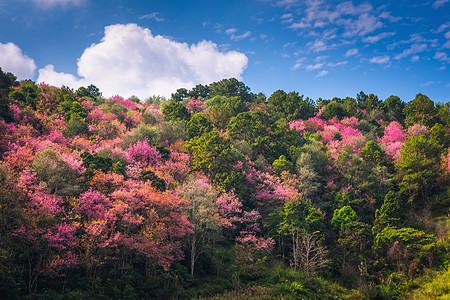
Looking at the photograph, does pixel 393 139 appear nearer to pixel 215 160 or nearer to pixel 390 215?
pixel 390 215

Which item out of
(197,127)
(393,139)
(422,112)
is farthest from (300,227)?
(422,112)

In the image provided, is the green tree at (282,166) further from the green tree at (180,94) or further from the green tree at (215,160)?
the green tree at (180,94)

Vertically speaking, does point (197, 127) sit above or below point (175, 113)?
below

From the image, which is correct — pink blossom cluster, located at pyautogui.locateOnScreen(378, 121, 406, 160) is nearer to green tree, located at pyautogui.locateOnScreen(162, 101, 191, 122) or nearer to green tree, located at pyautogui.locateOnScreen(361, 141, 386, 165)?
green tree, located at pyautogui.locateOnScreen(361, 141, 386, 165)

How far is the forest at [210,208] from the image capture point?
16.0 m

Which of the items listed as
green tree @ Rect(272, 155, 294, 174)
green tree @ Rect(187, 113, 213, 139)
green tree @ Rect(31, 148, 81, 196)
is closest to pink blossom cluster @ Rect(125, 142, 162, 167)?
green tree @ Rect(31, 148, 81, 196)

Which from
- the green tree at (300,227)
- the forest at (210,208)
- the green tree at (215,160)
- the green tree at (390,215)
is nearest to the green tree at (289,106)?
the forest at (210,208)

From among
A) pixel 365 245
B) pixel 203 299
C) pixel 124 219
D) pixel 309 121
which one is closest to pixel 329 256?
pixel 365 245

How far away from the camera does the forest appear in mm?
15977

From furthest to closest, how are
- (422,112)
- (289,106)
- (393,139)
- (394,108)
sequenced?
(289,106)
(394,108)
(393,139)
(422,112)

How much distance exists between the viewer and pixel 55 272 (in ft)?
46.8

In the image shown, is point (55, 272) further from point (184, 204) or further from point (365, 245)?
point (365, 245)

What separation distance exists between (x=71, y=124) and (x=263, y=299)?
28621 millimetres

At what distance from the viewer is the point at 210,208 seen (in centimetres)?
2352
